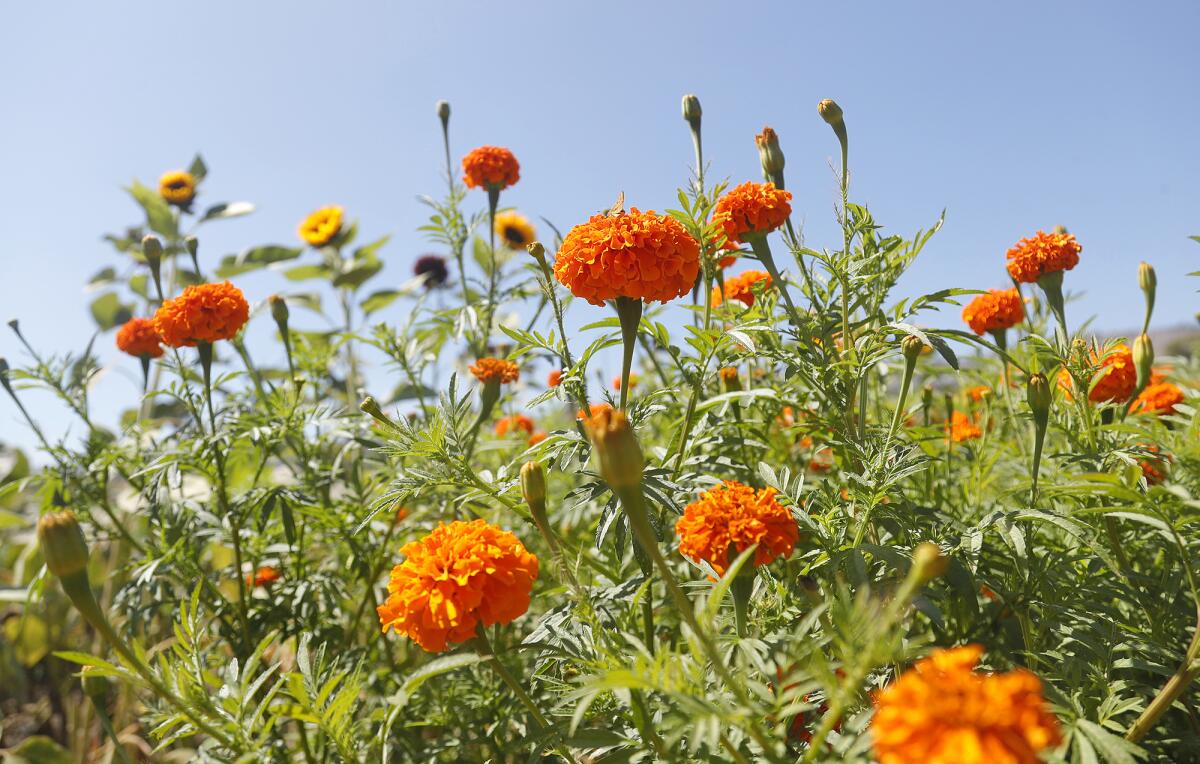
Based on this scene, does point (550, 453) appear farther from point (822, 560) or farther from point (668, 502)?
point (822, 560)

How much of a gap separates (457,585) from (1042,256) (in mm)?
1424

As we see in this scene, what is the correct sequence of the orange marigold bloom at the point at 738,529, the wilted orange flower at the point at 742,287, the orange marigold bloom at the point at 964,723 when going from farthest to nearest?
the wilted orange flower at the point at 742,287, the orange marigold bloom at the point at 738,529, the orange marigold bloom at the point at 964,723

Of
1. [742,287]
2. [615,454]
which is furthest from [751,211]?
[615,454]


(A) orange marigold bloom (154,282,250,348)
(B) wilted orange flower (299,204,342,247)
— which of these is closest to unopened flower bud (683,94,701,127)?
(A) orange marigold bloom (154,282,250,348)

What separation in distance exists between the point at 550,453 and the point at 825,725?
68 centimetres

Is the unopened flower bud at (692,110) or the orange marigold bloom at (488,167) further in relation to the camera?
the orange marigold bloom at (488,167)

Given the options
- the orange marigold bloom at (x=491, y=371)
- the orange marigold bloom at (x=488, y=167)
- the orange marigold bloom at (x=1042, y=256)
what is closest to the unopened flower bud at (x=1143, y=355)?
the orange marigold bloom at (x=1042, y=256)

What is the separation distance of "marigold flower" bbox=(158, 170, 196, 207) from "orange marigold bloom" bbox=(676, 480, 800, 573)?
2899 millimetres

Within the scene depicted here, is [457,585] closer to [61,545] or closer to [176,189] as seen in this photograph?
[61,545]

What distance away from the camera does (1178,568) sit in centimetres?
132

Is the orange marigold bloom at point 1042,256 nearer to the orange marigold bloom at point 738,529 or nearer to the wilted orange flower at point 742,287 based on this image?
the wilted orange flower at point 742,287

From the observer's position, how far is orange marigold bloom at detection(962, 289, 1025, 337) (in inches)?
65.7

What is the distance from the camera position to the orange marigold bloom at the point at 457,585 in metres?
1.00

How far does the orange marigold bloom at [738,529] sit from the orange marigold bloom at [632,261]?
A: 35 centimetres
